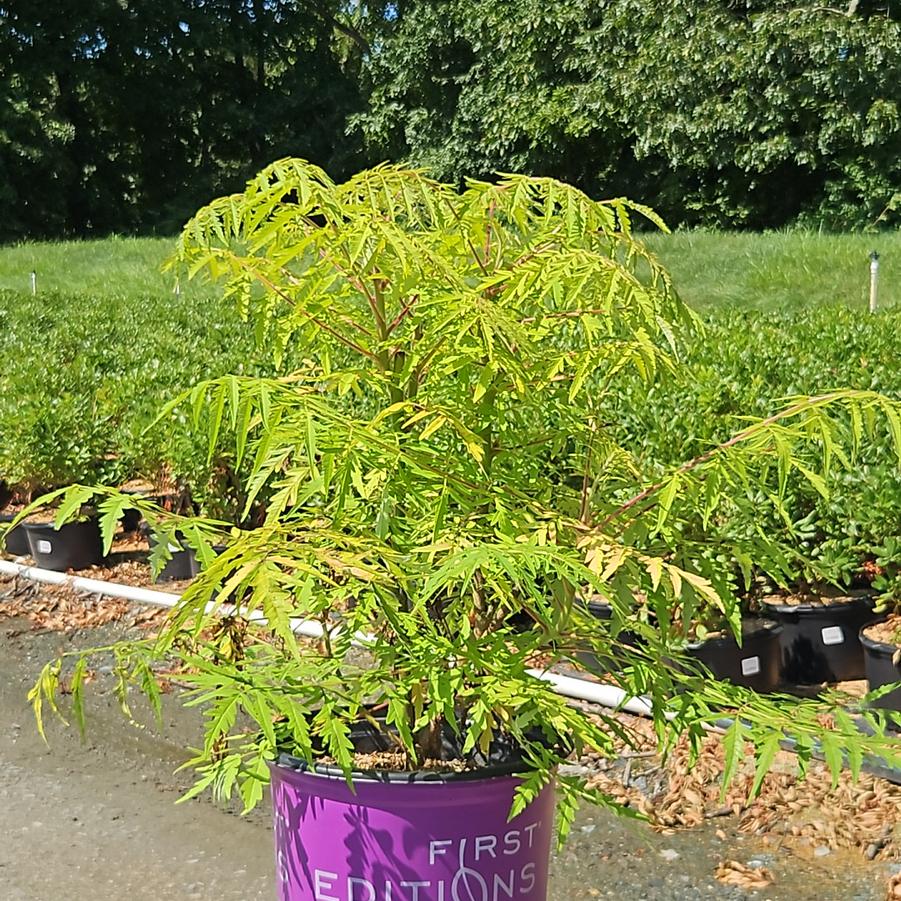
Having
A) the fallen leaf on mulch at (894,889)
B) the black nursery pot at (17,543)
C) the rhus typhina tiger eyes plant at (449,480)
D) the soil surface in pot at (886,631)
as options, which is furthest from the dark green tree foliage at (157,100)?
the rhus typhina tiger eyes plant at (449,480)

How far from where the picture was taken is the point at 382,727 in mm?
2568

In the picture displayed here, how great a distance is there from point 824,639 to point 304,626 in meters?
2.20

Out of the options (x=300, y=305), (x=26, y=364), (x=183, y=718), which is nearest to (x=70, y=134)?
(x=26, y=364)

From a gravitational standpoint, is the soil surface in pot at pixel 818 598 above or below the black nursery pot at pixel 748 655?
above

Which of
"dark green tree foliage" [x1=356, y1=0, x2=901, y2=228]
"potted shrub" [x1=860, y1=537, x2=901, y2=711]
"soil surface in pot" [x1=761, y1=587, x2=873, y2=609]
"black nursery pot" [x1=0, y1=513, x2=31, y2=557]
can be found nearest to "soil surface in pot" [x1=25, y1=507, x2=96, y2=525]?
"black nursery pot" [x1=0, y1=513, x2=31, y2=557]

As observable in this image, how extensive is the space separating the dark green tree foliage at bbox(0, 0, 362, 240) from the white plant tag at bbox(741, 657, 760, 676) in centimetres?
3145

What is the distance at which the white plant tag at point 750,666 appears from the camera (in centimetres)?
447

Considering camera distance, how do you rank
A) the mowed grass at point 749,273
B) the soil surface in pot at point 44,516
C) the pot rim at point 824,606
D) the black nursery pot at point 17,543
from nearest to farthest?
1. the pot rim at point 824,606
2. the soil surface in pot at point 44,516
3. the black nursery pot at point 17,543
4. the mowed grass at point 749,273

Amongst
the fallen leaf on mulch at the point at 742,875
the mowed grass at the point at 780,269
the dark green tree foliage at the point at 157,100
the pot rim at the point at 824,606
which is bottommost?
the fallen leaf on mulch at the point at 742,875

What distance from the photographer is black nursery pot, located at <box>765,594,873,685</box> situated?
4.68m

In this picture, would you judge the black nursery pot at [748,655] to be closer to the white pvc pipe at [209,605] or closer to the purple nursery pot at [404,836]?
the white pvc pipe at [209,605]

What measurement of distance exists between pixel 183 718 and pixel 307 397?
307cm

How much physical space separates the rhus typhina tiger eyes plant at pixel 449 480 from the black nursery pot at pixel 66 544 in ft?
14.9

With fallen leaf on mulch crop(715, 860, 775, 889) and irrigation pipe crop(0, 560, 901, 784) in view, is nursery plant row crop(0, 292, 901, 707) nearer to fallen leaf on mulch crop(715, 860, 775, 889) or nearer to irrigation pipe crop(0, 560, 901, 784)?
irrigation pipe crop(0, 560, 901, 784)
